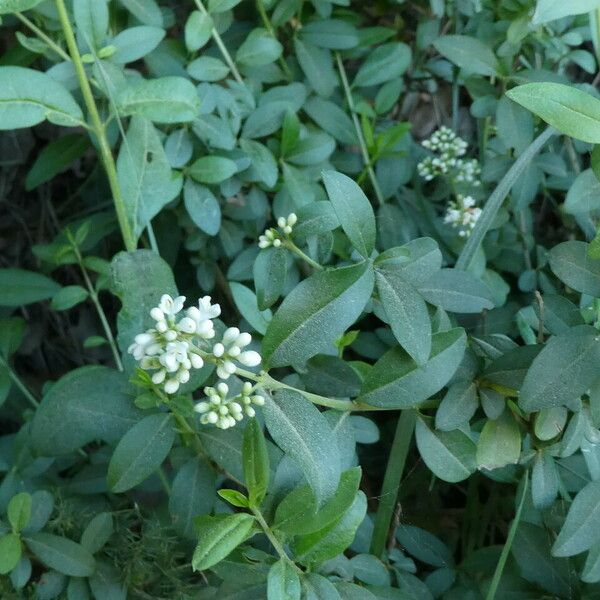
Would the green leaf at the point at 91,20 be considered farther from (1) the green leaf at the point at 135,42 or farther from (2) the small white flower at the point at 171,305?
(2) the small white flower at the point at 171,305

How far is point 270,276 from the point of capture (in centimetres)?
89

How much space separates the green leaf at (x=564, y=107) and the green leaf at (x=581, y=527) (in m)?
0.37

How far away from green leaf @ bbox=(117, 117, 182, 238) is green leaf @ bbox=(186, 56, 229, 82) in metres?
0.21

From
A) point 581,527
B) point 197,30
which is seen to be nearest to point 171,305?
point 581,527

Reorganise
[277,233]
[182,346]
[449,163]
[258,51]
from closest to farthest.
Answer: [182,346], [277,233], [258,51], [449,163]

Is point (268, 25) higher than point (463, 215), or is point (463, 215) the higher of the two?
point (268, 25)

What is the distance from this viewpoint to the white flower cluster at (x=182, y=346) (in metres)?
0.73

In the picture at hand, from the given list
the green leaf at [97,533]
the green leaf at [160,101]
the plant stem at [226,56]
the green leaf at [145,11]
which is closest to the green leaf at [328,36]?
the plant stem at [226,56]

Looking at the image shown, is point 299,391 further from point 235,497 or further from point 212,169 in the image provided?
point 212,169

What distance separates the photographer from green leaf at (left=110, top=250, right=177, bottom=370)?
938mm

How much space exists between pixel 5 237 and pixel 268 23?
782 millimetres

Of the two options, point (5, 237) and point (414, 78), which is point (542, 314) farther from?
point (5, 237)

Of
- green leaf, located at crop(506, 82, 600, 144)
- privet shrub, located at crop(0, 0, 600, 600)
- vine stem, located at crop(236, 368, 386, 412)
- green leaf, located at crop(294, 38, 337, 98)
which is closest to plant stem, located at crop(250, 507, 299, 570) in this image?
privet shrub, located at crop(0, 0, 600, 600)

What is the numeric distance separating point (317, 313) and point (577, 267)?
0.29 metres
